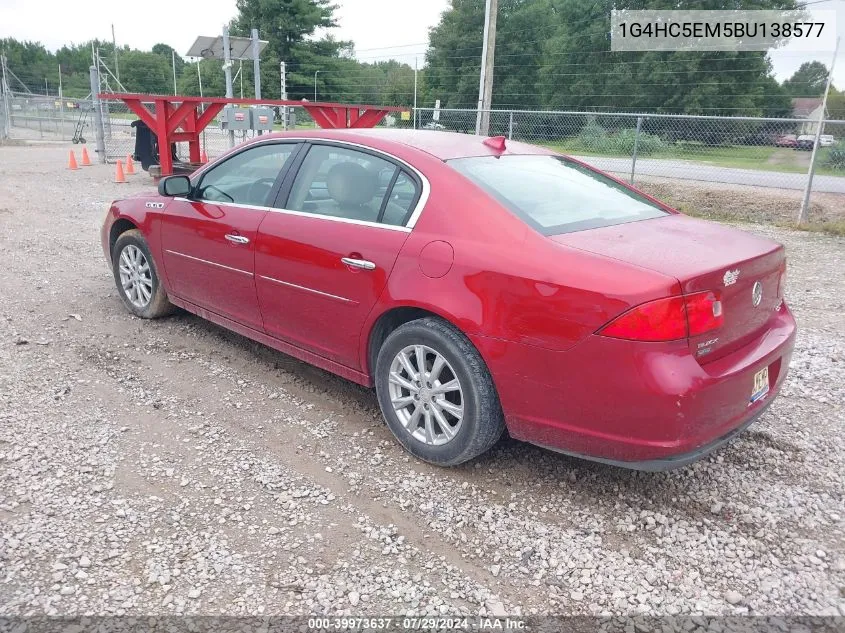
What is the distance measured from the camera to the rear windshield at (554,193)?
3.13m

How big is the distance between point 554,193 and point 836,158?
16064mm

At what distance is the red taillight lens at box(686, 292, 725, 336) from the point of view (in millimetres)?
2574

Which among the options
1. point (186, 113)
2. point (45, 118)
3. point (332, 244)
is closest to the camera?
point (332, 244)

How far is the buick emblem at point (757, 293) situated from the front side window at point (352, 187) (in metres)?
1.59

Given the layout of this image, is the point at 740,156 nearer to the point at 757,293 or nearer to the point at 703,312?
the point at 757,293

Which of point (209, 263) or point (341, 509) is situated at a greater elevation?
point (209, 263)

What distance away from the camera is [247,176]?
4281 mm

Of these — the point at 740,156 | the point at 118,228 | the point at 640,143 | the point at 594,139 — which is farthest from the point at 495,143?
the point at 740,156

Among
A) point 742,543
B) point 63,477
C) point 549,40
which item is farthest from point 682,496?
point 549,40

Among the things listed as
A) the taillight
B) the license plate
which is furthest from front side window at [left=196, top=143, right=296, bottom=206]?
the license plate

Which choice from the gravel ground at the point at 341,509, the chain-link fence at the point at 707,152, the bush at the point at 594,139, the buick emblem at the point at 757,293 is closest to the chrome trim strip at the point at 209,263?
the gravel ground at the point at 341,509

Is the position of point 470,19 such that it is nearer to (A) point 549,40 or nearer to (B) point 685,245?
(A) point 549,40

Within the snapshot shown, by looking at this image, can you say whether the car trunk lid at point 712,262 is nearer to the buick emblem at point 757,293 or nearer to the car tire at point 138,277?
the buick emblem at point 757,293

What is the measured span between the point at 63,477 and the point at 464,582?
192 centimetres
